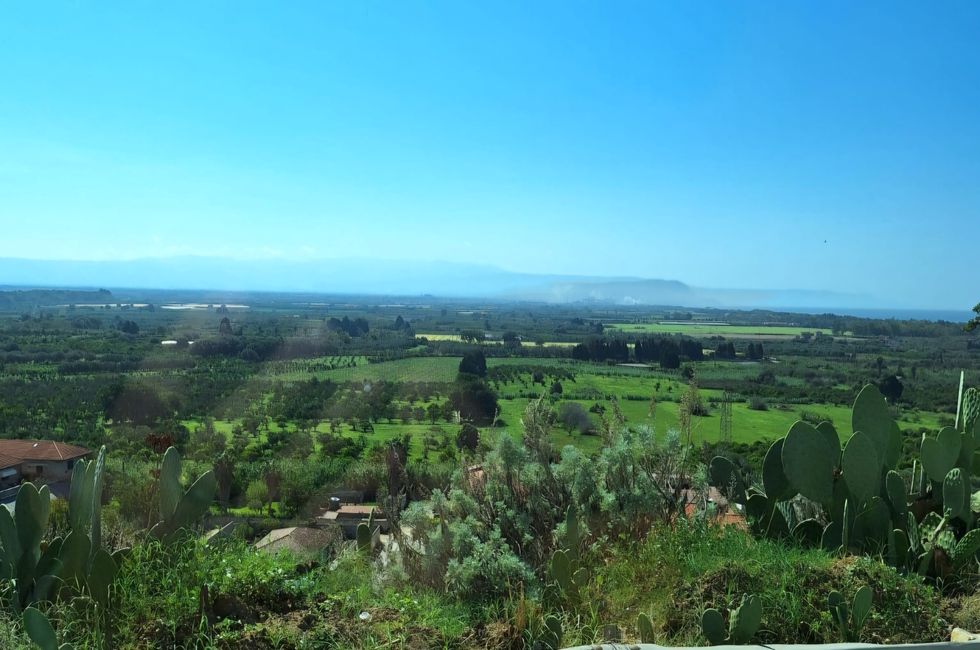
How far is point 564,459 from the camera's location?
12.2 ft

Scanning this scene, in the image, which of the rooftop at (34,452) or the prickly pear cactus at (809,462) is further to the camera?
the rooftop at (34,452)

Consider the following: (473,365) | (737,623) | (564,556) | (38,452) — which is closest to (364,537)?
(564,556)

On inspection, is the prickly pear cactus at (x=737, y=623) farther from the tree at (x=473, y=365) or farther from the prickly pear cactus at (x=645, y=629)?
the tree at (x=473, y=365)

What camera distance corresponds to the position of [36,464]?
10523mm

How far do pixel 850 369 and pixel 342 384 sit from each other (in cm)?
2584

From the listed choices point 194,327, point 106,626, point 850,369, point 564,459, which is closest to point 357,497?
point 564,459

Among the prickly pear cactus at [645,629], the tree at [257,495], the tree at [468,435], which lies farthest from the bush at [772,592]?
the tree at [257,495]

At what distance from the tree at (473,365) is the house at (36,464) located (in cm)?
2263

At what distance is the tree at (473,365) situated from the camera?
1358 inches

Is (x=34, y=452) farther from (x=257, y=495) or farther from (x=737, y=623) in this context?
(x=737, y=623)

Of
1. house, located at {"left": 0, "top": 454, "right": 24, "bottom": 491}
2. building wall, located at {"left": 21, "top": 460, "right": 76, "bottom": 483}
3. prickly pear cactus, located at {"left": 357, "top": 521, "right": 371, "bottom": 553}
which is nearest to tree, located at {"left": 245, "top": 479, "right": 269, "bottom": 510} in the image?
building wall, located at {"left": 21, "top": 460, "right": 76, "bottom": 483}

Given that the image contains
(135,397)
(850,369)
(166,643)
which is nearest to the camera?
(166,643)

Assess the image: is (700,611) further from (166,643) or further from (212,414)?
(212,414)

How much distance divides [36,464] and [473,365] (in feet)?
87.9
